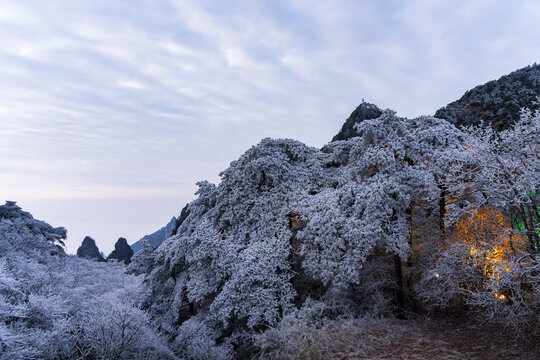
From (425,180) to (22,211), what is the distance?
27.6 m

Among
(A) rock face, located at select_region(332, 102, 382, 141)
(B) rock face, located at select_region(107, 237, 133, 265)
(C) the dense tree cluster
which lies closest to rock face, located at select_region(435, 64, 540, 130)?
(A) rock face, located at select_region(332, 102, 382, 141)

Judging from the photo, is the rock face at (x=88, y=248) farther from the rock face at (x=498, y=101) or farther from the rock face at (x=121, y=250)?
the rock face at (x=498, y=101)

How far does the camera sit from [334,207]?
11.5 meters

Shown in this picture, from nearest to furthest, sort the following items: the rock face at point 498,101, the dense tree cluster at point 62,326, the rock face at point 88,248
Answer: the dense tree cluster at point 62,326 < the rock face at point 498,101 < the rock face at point 88,248

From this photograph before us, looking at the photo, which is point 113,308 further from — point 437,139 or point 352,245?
point 437,139

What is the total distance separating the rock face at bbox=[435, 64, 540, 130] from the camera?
32.7 meters

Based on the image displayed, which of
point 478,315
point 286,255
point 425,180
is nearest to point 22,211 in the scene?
point 286,255

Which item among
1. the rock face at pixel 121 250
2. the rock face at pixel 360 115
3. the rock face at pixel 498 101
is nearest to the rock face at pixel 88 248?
the rock face at pixel 121 250

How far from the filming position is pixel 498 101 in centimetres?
3566

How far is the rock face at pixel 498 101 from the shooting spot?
3272cm

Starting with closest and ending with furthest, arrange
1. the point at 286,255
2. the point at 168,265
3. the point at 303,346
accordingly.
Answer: the point at 303,346, the point at 286,255, the point at 168,265

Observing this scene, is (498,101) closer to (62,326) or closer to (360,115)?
(360,115)

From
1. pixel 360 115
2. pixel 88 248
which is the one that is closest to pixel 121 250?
pixel 88 248

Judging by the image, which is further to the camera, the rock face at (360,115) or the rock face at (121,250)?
the rock face at (121,250)
